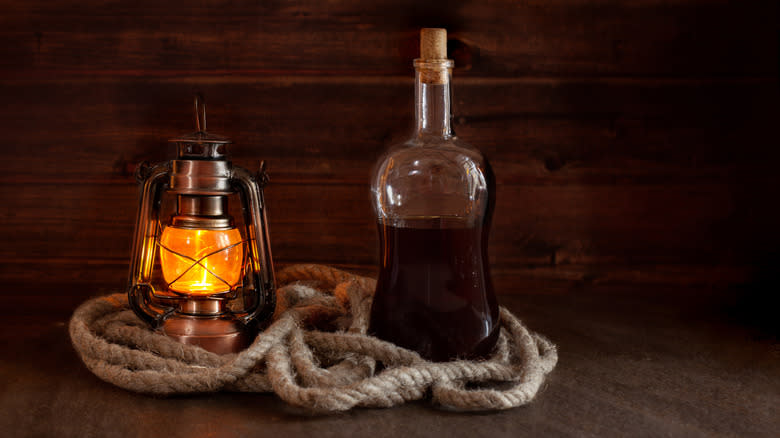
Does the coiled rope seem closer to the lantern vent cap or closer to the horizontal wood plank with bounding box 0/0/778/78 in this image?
the lantern vent cap

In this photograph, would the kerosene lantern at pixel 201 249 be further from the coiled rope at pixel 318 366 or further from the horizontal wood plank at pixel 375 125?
the horizontal wood plank at pixel 375 125

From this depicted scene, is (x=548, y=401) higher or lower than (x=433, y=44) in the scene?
lower

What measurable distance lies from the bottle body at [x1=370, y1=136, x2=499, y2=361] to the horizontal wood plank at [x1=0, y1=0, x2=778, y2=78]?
38 cm

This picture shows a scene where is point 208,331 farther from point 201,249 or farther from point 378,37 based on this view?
point 378,37

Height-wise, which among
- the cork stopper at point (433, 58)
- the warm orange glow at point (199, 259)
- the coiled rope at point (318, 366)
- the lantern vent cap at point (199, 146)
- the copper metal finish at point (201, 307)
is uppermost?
the cork stopper at point (433, 58)

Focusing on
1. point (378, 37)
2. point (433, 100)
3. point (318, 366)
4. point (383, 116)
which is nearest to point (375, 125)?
point (383, 116)

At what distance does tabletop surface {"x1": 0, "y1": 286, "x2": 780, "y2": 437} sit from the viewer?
24.4 inches

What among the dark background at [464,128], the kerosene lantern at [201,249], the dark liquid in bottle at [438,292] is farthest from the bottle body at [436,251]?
the dark background at [464,128]

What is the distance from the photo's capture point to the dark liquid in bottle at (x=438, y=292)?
0.72 meters

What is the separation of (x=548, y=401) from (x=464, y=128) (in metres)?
0.52

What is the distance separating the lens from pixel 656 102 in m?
1.09

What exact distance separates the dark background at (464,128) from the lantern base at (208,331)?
34 centimetres

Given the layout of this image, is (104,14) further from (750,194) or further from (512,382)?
(750,194)

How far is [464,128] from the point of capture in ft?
3.60
